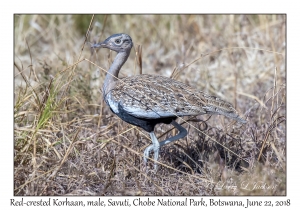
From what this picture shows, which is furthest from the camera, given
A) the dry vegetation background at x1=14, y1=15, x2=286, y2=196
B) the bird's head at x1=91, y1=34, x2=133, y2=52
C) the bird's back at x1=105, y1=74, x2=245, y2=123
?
the bird's head at x1=91, y1=34, x2=133, y2=52

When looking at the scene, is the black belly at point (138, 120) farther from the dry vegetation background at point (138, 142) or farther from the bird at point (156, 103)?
the dry vegetation background at point (138, 142)

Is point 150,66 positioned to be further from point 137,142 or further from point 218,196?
point 218,196

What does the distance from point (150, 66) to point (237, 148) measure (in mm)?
3493

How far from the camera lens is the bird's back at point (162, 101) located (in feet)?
15.7

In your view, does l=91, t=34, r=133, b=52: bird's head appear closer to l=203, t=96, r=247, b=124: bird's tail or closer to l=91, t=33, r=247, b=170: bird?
l=91, t=33, r=247, b=170: bird

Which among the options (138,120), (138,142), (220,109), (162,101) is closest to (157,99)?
(162,101)

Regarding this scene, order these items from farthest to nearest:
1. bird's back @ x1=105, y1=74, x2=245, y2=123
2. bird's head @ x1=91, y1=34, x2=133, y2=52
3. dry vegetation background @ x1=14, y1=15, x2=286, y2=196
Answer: bird's head @ x1=91, y1=34, x2=133, y2=52 < bird's back @ x1=105, y1=74, x2=245, y2=123 < dry vegetation background @ x1=14, y1=15, x2=286, y2=196

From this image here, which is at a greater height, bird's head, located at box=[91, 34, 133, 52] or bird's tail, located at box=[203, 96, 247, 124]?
bird's head, located at box=[91, 34, 133, 52]

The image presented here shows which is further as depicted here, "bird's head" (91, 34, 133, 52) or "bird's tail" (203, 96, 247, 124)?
"bird's head" (91, 34, 133, 52)

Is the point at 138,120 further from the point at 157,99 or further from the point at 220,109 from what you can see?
the point at 220,109

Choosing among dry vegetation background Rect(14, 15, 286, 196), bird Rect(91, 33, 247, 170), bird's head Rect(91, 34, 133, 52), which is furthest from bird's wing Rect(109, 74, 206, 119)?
bird's head Rect(91, 34, 133, 52)

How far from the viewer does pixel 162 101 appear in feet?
15.8

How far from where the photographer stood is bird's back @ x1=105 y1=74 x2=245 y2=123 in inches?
189

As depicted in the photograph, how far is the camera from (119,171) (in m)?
4.80
